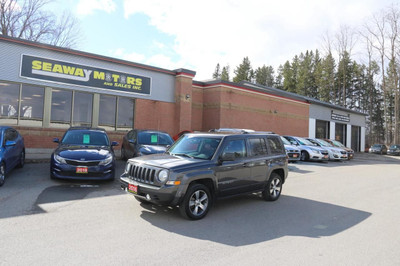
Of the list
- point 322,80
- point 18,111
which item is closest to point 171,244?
point 18,111

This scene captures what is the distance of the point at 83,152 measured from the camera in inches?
314

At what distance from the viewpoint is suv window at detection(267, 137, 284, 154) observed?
23.8ft

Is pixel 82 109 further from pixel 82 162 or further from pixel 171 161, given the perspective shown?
pixel 171 161

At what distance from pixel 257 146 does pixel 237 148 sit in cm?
76

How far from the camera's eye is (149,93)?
17.8 meters

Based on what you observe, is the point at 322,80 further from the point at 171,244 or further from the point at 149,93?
the point at 171,244

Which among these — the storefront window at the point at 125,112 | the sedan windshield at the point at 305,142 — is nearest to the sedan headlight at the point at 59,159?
the storefront window at the point at 125,112

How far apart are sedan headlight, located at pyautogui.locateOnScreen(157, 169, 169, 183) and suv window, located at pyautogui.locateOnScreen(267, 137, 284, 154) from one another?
320 centimetres

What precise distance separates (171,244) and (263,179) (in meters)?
3.34

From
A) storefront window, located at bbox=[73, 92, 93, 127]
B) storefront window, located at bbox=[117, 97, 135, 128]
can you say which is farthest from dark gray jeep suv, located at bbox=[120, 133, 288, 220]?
storefront window, located at bbox=[117, 97, 135, 128]

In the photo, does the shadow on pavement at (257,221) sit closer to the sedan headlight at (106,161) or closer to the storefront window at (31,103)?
the sedan headlight at (106,161)

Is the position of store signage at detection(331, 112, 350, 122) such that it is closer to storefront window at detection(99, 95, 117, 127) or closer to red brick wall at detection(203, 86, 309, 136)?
red brick wall at detection(203, 86, 309, 136)

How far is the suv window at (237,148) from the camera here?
6113 millimetres

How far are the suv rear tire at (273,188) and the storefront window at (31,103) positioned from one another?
40.2ft
